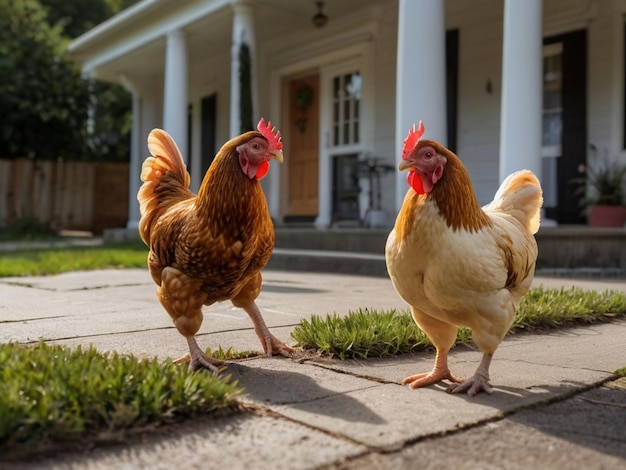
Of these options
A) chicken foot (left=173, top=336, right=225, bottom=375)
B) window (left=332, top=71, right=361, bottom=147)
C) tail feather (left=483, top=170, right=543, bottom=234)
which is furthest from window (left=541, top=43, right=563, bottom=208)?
chicken foot (left=173, top=336, right=225, bottom=375)

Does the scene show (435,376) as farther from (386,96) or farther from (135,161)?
(135,161)

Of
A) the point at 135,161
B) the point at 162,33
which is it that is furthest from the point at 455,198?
the point at 135,161

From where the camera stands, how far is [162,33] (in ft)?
40.1

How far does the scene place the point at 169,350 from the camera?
312 cm

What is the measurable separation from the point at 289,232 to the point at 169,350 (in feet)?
21.6

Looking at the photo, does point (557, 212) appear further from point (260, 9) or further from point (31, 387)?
point (31, 387)

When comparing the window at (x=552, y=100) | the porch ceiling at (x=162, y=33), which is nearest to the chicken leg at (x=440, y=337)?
the window at (x=552, y=100)

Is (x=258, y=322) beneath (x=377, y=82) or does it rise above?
beneath

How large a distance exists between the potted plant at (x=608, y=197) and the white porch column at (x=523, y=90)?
161cm

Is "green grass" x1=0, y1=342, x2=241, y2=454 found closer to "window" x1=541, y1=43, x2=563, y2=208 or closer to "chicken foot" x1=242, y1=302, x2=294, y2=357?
"chicken foot" x1=242, y1=302, x2=294, y2=357

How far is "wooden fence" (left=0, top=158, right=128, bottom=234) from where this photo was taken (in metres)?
15.6

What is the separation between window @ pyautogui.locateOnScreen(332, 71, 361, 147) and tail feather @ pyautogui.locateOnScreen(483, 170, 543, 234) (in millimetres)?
8734

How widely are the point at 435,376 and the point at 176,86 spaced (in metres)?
10.5

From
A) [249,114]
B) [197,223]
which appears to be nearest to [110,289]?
[197,223]
